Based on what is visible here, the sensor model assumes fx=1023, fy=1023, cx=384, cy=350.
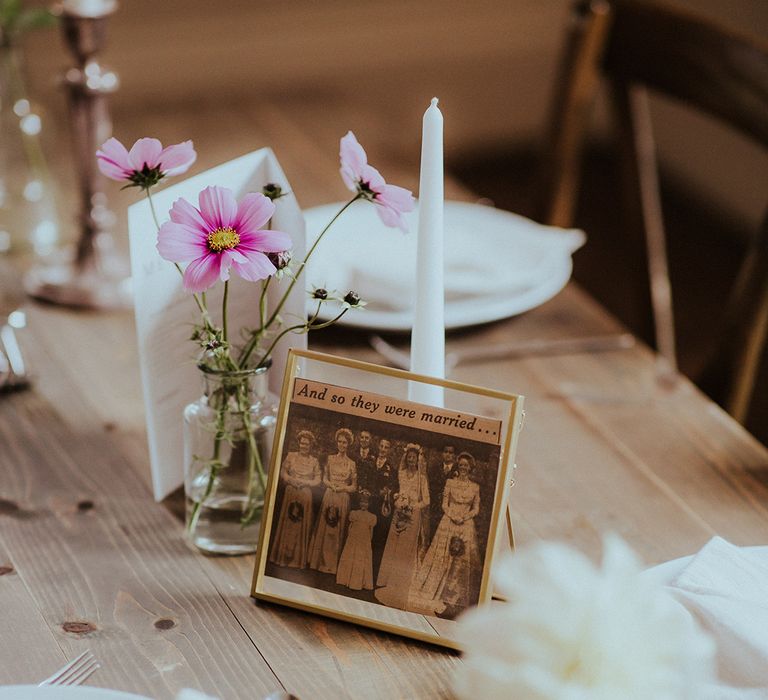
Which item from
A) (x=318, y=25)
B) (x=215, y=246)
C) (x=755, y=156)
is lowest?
(x=755, y=156)

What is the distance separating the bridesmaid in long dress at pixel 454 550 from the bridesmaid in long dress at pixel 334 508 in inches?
2.7

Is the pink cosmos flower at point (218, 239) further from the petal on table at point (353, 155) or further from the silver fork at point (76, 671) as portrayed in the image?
the silver fork at point (76, 671)

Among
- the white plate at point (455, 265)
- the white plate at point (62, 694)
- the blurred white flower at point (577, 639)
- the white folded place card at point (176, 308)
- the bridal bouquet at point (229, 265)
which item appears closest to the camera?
the blurred white flower at point (577, 639)

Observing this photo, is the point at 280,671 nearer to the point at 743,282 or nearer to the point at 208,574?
the point at 208,574

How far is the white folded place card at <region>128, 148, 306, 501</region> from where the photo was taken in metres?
0.82

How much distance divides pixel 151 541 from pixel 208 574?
7cm

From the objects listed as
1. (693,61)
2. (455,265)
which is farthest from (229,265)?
(693,61)

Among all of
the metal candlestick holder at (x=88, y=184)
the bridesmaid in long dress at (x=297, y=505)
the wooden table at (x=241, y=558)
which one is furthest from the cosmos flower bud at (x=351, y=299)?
the metal candlestick holder at (x=88, y=184)

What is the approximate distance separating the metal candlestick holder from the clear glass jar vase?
484 millimetres

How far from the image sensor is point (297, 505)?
752 millimetres

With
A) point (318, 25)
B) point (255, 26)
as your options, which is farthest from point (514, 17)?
point (255, 26)

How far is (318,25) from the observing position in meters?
3.46

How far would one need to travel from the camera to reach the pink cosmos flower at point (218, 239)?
70cm

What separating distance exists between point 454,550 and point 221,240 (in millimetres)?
270
